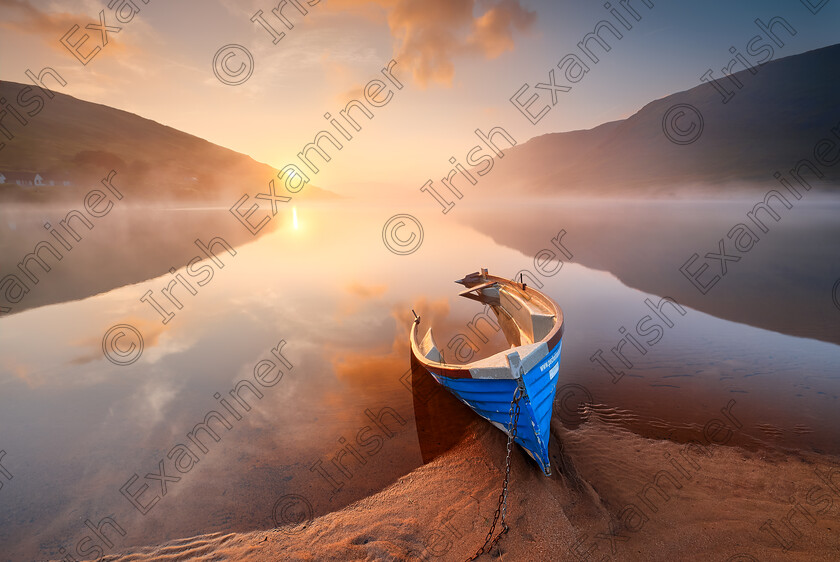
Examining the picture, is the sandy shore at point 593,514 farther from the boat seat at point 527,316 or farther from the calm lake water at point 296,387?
the boat seat at point 527,316

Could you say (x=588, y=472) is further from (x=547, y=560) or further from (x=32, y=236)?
(x=32, y=236)

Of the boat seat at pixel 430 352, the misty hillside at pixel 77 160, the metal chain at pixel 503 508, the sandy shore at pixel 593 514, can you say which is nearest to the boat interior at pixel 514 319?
the boat seat at pixel 430 352

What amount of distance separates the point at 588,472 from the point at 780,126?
242 m

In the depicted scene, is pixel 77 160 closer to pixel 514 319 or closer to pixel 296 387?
pixel 296 387

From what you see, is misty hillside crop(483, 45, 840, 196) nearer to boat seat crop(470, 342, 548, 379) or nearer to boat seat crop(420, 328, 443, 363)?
boat seat crop(420, 328, 443, 363)

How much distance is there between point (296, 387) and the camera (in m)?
9.84

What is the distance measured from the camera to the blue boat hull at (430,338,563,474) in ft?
18.6

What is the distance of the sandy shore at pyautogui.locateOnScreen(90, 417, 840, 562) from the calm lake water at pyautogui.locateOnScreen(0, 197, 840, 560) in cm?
64

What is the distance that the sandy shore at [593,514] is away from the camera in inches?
181

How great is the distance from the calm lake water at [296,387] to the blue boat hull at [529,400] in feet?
5.44

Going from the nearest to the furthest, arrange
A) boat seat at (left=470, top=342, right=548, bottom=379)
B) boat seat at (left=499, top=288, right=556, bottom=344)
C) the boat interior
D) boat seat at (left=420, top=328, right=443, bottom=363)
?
boat seat at (left=470, top=342, right=548, bottom=379), the boat interior, boat seat at (left=499, top=288, right=556, bottom=344), boat seat at (left=420, top=328, right=443, bottom=363)

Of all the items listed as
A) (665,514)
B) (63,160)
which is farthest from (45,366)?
(63,160)

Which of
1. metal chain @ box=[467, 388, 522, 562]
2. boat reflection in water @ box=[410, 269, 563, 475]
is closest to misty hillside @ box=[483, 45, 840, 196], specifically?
boat reflection in water @ box=[410, 269, 563, 475]

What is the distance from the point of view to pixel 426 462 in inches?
268
